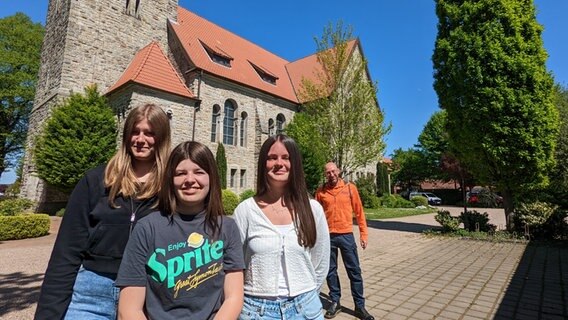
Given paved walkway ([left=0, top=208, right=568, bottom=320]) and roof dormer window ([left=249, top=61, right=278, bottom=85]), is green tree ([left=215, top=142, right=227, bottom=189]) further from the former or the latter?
paved walkway ([left=0, top=208, right=568, bottom=320])

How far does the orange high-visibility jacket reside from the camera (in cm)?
438

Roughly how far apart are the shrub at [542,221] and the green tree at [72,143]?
1827 centimetres

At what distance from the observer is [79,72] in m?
17.0

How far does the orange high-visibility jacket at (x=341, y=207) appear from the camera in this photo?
438 centimetres

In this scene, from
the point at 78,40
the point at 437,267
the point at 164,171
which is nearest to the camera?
the point at 164,171

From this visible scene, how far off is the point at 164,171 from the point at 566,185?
18831 millimetres

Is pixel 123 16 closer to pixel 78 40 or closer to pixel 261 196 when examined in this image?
pixel 78 40

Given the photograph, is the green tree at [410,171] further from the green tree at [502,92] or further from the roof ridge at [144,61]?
the roof ridge at [144,61]

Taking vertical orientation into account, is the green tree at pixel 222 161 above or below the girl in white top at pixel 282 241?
above

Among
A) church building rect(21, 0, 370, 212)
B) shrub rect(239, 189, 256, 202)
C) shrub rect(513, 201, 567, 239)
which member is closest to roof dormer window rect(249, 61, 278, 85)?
church building rect(21, 0, 370, 212)

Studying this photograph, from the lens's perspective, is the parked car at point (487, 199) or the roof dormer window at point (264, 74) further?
the parked car at point (487, 199)

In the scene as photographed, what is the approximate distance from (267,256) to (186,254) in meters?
0.52

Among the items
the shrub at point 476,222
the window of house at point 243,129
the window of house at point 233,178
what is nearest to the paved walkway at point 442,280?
the shrub at point 476,222

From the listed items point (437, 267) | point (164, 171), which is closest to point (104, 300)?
point (164, 171)
